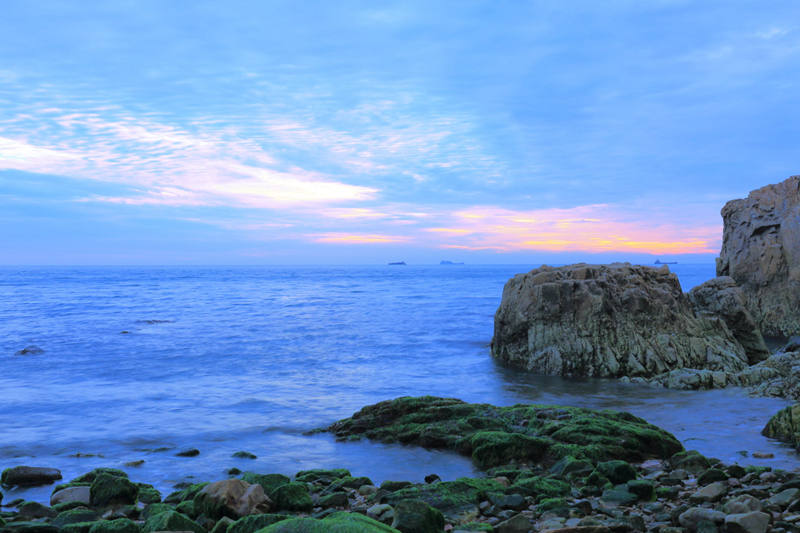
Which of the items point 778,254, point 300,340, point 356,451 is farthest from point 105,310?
point 778,254

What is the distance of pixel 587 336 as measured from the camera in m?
16.6

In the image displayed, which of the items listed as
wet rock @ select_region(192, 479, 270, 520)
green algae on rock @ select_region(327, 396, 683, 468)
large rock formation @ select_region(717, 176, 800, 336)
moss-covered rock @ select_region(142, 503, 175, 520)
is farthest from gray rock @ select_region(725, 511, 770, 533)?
large rock formation @ select_region(717, 176, 800, 336)

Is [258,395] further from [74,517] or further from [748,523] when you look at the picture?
[748,523]

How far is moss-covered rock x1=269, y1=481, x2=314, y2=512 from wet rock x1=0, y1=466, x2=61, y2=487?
13.3 ft

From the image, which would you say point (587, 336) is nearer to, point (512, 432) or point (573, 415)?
point (573, 415)

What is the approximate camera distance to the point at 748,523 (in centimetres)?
459

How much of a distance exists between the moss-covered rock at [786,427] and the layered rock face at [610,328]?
6297 millimetres

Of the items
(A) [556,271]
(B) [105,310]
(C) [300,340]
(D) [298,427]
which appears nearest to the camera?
(D) [298,427]

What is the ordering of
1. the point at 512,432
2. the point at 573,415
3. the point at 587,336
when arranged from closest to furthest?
the point at 512,432, the point at 573,415, the point at 587,336

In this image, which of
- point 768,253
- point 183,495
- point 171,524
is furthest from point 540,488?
point 768,253

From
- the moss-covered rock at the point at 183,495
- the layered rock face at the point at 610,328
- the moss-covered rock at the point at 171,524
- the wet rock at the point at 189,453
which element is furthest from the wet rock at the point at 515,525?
the layered rock face at the point at 610,328

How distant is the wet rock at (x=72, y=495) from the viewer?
689cm

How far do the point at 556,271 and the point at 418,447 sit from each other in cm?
1019

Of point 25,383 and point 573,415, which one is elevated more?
point 573,415
